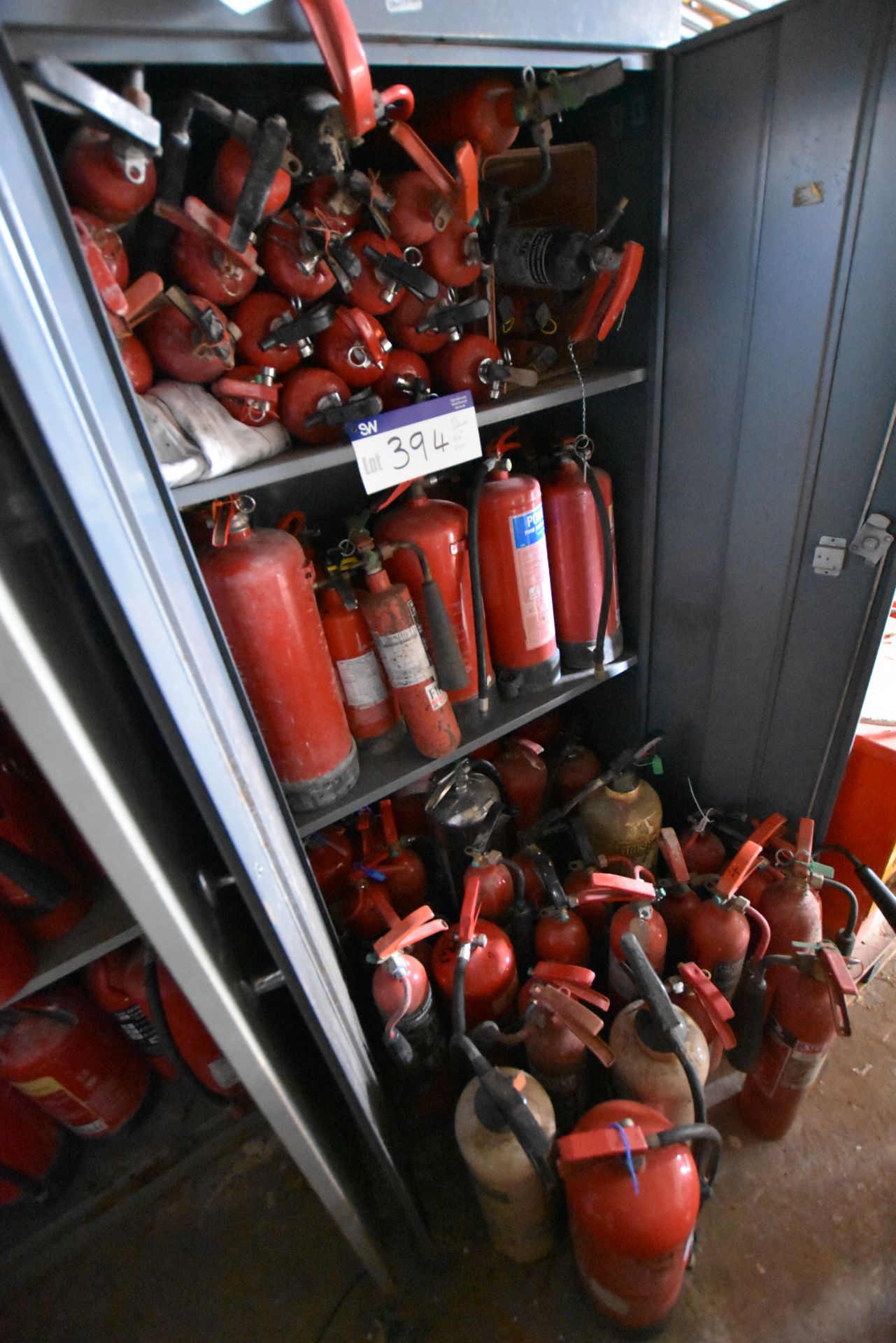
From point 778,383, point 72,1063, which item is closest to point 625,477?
point 778,383

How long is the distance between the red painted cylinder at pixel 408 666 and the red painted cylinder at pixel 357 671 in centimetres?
2

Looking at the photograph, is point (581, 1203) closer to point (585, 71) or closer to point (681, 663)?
point (681, 663)

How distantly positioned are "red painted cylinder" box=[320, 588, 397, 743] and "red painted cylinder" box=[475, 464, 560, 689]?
0.72ft

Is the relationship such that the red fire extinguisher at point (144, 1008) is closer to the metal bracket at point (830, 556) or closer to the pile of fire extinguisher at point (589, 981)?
the pile of fire extinguisher at point (589, 981)

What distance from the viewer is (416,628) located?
94cm

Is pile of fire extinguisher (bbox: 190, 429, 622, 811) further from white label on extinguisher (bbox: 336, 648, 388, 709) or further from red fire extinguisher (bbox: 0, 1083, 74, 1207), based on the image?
red fire extinguisher (bbox: 0, 1083, 74, 1207)

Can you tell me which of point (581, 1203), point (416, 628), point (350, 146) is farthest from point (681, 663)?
point (350, 146)

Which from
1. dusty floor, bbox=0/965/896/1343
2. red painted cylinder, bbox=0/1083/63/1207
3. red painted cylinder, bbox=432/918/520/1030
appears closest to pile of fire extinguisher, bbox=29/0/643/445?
red painted cylinder, bbox=432/918/520/1030

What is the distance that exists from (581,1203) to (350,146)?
131 centimetres

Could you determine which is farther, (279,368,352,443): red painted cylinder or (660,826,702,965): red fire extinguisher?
(660,826,702,965): red fire extinguisher

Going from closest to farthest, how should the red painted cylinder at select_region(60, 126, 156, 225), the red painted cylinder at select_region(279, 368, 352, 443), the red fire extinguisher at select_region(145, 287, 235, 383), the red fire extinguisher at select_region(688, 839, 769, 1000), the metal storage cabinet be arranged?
the metal storage cabinet < the red painted cylinder at select_region(60, 126, 156, 225) < the red fire extinguisher at select_region(145, 287, 235, 383) < the red painted cylinder at select_region(279, 368, 352, 443) < the red fire extinguisher at select_region(688, 839, 769, 1000)

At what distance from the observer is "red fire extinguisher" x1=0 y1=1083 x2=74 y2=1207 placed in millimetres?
1054

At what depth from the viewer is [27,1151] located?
1.09 meters

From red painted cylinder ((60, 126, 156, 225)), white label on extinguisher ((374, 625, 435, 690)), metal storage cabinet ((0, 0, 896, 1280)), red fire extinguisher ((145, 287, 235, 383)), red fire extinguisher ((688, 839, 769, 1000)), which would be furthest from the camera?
red fire extinguisher ((688, 839, 769, 1000))
